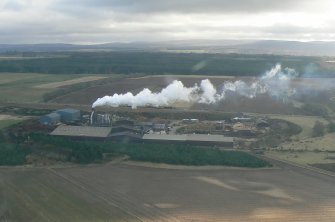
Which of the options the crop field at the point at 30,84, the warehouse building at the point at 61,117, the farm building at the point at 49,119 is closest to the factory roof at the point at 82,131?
the farm building at the point at 49,119

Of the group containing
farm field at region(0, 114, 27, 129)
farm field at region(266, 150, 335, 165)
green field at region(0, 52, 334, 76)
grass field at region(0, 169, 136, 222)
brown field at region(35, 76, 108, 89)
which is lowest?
grass field at region(0, 169, 136, 222)

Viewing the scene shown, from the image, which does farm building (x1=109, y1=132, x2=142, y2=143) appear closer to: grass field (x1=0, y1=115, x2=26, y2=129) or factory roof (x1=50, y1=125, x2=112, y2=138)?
factory roof (x1=50, y1=125, x2=112, y2=138)

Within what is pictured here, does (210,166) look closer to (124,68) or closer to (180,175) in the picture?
(180,175)

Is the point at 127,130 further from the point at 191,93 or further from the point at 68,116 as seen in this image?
the point at 191,93

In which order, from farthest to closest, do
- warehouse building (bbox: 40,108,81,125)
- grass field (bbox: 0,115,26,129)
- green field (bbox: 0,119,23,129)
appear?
1. warehouse building (bbox: 40,108,81,125)
2. grass field (bbox: 0,115,26,129)
3. green field (bbox: 0,119,23,129)

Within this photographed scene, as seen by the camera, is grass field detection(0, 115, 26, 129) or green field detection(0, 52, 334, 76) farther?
green field detection(0, 52, 334, 76)

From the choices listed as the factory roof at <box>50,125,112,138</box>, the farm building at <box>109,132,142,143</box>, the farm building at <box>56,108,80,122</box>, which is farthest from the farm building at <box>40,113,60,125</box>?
the farm building at <box>109,132,142,143</box>
